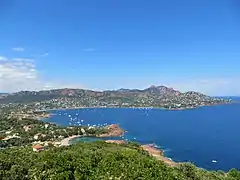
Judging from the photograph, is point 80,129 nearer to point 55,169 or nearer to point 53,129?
point 53,129

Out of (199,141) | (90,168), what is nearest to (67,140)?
(199,141)

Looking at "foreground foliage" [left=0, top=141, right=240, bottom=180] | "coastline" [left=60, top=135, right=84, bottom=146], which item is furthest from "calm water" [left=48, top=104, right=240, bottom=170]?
"foreground foliage" [left=0, top=141, right=240, bottom=180]

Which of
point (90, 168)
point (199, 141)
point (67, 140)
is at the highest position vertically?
point (90, 168)

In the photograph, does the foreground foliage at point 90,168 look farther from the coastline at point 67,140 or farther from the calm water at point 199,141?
the coastline at point 67,140

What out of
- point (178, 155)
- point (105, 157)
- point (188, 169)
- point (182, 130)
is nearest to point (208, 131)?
point (182, 130)

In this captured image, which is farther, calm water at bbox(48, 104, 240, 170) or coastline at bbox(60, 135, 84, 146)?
coastline at bbox(60, 135, 84, 146)

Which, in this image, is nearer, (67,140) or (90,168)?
(90,168)

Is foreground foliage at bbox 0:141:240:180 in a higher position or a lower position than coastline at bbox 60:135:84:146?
higher

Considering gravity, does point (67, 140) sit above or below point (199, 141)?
above

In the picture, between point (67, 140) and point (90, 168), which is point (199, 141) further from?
point (90, 168)

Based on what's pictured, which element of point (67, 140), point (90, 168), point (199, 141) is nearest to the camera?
point (90, 168)

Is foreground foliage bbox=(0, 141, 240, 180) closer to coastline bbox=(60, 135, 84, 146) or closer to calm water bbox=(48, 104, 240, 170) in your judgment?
calm water bbox=(48, 104, 240, 170)
